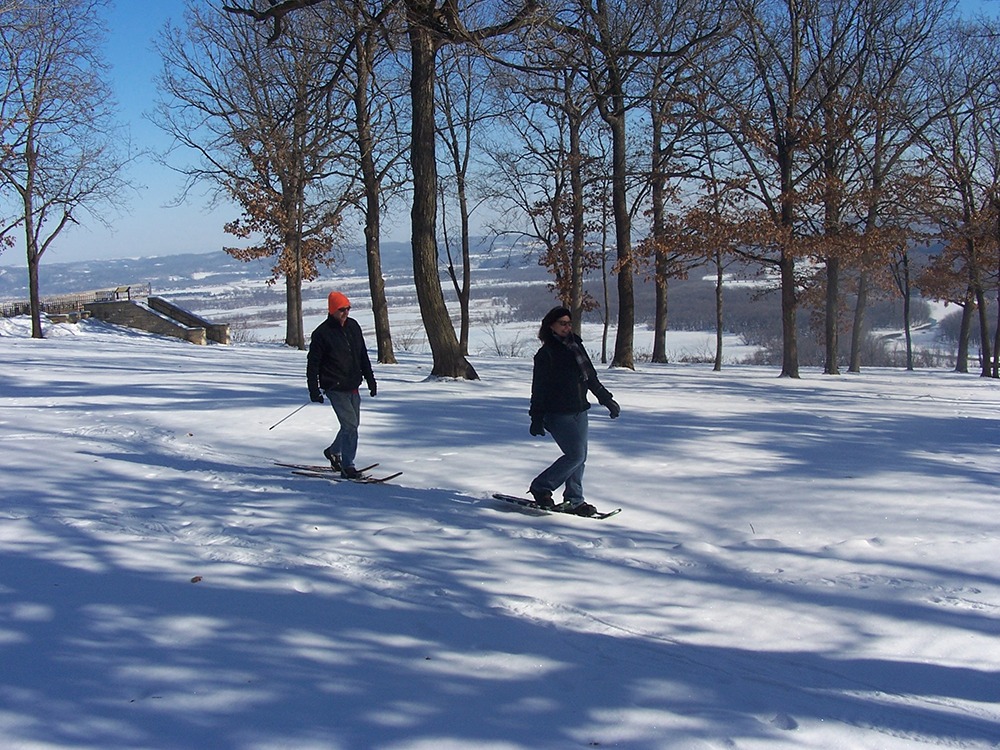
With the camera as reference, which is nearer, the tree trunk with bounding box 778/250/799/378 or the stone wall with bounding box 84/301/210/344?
the tree trunk with bounding box 778/250/799/378

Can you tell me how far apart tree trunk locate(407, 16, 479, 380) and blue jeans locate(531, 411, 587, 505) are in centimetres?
806

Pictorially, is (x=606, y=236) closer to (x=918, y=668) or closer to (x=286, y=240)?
(x=286, y=240)

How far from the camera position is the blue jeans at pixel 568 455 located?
22.3 feet

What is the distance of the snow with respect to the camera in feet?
11.8

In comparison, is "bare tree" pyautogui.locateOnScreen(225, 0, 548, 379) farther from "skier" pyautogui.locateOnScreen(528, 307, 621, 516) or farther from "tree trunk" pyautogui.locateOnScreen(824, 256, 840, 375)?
"tree trunk" pyautogui.locateOnScreen(824, 256, 840, 375)

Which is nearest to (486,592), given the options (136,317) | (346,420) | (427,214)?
(346,420)

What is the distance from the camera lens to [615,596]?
5.28m

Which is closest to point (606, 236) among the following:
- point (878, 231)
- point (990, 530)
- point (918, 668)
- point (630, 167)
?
point (630, 167)

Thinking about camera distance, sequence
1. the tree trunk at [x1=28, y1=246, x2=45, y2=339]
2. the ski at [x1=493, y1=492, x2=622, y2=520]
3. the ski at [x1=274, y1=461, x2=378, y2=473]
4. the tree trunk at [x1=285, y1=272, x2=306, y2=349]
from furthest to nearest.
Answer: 1. the tree trunk at [x1=285, y1=272, x2=306, y2=349]
2. the tree trunk at [x1=28, y1=246, x2=45, y2=339]
3. the ski at [x1=274, y1=461, x2=378, y2=473]
4. the ski at [x1=493, y1=492, x2=622, y2=520]

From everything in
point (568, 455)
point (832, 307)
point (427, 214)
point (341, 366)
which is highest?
point (427, 214)

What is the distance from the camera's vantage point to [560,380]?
6.77m

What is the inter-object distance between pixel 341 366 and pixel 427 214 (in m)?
7.72

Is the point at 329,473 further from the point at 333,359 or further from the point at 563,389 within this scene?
the point at 563,389

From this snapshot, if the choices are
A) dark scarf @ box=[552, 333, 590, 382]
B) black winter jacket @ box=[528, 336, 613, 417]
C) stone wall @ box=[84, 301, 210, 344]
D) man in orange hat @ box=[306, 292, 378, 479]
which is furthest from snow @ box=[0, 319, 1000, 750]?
stone wall @ box=[84, 301, 210, 344]
